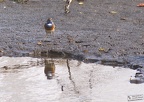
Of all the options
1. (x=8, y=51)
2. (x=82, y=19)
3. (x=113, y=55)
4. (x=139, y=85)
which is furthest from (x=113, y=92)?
(x=82, y=19)

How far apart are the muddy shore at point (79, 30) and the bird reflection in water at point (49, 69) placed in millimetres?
519

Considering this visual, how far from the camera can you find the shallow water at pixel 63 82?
7316mm

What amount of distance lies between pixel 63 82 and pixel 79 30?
3514mm

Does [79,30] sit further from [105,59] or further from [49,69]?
[49,69]

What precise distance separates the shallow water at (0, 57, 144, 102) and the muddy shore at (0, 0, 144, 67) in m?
0.45

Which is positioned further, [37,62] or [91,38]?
[91,38]

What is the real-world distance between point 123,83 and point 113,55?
153cm

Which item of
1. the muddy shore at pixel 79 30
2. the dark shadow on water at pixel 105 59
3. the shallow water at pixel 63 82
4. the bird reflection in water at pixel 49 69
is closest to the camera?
the shallow water at pixel 63 82

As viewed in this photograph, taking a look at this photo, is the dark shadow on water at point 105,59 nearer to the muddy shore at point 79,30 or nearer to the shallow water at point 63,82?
the muddy shore at point 79,30

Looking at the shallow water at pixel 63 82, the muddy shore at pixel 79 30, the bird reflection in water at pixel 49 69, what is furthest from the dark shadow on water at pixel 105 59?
the bird reflection in water at pixel 49 69

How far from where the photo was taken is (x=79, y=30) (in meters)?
11.5

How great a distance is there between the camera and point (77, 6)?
47.6 feet

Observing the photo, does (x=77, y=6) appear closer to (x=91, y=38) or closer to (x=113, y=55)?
(x=91, y=38)

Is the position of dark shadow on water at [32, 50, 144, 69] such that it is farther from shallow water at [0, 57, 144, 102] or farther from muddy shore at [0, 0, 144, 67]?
shallow water at [0, 57, 144, 102]
